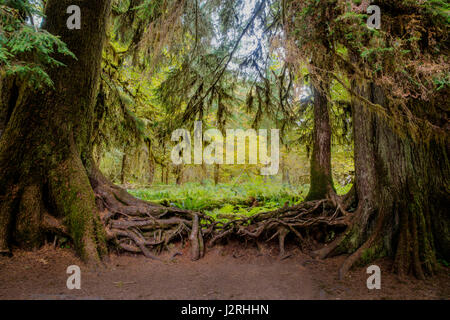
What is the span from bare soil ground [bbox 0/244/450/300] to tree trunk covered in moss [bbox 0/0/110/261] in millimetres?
343

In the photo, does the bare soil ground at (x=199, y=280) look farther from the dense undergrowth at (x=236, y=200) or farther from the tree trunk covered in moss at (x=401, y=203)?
the dense undergrowth at (x=236, y=200)

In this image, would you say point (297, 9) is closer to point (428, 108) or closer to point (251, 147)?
point (428, 108)

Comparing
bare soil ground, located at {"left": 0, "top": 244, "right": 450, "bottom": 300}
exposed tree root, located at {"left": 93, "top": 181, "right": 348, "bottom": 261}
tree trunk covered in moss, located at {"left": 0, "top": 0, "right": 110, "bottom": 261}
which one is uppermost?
tree trunk covered in moss, located at {"left": 0, "top": 0, "right": 110, "bottom": 261}

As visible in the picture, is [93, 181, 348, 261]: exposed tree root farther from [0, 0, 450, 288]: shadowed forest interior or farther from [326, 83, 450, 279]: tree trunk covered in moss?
[326, 83, 450, 279]: tree trunk covered in moss

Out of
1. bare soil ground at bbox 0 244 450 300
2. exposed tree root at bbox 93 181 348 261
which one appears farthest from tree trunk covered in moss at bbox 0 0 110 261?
exposed tree root at bbox 93 181 348 261

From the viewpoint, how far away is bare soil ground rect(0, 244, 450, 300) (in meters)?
2.91

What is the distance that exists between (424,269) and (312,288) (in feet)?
4.91

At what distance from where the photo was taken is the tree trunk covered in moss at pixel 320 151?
5.61m

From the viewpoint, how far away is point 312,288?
3148mm

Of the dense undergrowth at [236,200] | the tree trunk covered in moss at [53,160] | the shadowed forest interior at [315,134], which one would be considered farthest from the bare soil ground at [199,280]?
the dense undergrowth at [236,200]

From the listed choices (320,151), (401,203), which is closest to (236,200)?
(320,151)

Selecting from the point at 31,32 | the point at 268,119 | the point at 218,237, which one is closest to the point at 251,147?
the point at 268,119

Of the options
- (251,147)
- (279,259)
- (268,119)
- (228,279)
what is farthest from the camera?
(251,147)

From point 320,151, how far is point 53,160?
5.37m
